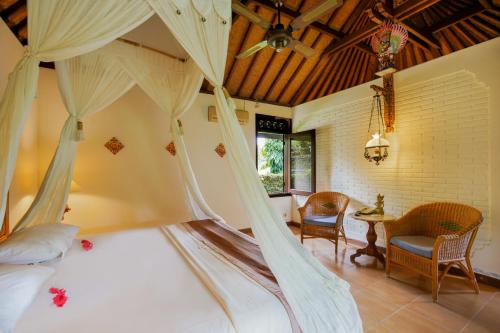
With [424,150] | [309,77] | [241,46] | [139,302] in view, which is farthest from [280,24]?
[309,77]

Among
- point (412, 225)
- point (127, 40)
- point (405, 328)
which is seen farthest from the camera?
point (412, 225)

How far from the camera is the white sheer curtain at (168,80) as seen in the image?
2.65 m

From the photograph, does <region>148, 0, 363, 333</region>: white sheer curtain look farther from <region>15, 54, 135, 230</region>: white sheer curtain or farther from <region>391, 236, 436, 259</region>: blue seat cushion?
<region>391, 236, 436, 259</region>: blue seat cushion

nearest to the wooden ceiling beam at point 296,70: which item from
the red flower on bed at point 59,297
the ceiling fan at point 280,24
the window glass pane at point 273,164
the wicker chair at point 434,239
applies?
the window glass pane at point 273,164

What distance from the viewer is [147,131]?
3949 millimetres

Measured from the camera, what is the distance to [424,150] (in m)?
3.34

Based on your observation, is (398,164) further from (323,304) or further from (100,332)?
(100,332)

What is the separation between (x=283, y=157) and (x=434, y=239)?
10.9ft

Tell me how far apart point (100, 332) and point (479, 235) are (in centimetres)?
397

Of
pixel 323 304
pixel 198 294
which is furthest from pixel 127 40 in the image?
pixel 323 304

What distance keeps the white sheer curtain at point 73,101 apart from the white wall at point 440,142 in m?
3.90

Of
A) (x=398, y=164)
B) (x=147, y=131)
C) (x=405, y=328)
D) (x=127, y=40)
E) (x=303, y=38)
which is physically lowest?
(x=405, y=328)

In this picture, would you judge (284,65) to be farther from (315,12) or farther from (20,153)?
(20,153)

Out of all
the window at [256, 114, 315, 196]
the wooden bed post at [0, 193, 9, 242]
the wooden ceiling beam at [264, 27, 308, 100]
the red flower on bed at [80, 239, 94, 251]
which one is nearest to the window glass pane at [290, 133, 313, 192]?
the window at [256, 114, 315, 196]
